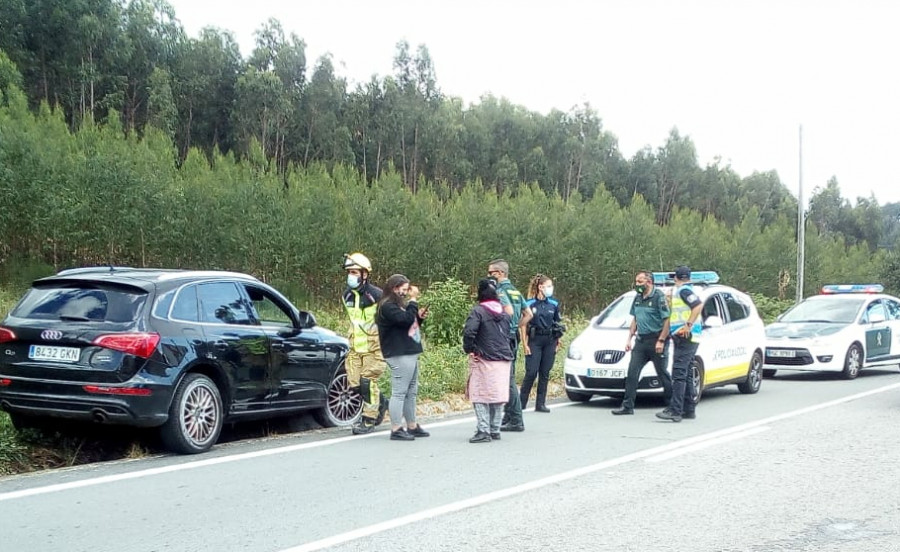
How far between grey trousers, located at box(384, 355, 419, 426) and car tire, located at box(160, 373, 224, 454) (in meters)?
1.74

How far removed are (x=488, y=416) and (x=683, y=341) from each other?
3013 mm

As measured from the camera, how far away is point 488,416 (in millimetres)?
9289

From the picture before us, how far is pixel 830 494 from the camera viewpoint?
6754 mm

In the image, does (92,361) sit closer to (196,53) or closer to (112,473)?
(112,473)

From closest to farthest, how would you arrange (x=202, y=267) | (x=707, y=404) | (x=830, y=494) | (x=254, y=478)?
(x=830, y=494) → (x=254, y=478) → (x=707, y=404) → (x=202, y=267)

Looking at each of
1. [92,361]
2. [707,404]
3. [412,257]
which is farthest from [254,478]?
[412,257]

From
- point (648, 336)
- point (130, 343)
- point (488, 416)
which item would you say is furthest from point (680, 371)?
point (130, 343)

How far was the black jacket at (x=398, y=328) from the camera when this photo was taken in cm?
890

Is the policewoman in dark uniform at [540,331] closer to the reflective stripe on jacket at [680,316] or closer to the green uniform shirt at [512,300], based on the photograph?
the green uniform shirt at [512,300]

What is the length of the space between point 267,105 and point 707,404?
52.0 m

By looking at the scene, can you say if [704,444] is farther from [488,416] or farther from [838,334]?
[838,334]

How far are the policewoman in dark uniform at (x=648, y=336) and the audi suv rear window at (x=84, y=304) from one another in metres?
6.08

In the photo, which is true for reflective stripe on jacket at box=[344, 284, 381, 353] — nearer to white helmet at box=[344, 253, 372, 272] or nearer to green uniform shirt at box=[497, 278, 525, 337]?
white helmet at box=[344, 253, 372, 272]

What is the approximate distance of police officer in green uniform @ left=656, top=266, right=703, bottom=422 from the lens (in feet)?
35.3
